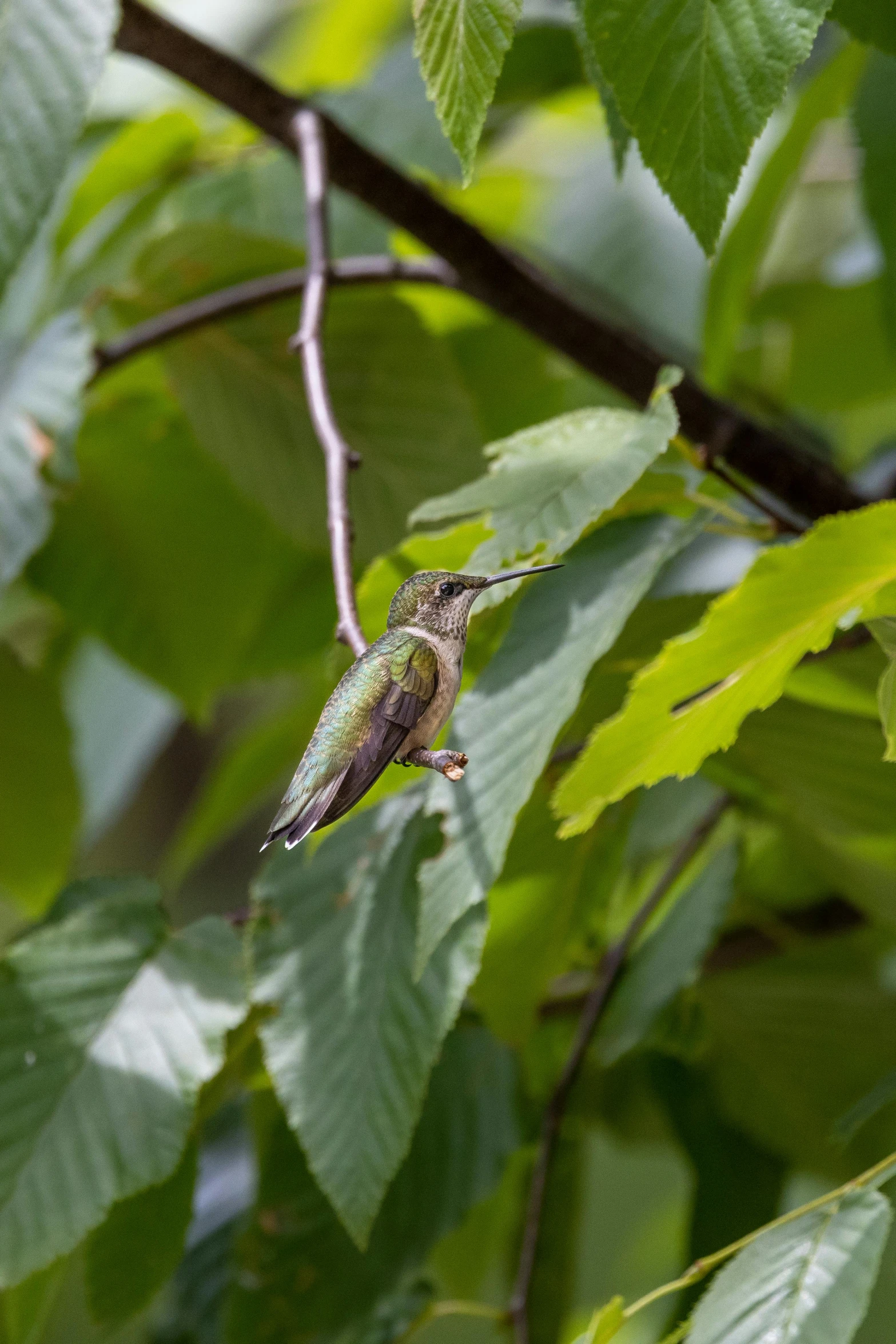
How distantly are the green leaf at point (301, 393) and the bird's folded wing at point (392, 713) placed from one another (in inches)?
15.9

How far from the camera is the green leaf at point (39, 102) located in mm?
453

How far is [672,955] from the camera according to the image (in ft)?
2.05

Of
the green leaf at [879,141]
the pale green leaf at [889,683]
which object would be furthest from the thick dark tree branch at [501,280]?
the pale green leaf at [889,683]

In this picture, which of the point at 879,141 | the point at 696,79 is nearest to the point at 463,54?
the point at 696,79

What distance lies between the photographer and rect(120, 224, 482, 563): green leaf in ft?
2.28

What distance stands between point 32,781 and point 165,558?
6.3 inches

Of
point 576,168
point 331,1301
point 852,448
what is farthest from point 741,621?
point 852,448

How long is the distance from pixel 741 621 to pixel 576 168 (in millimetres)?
814

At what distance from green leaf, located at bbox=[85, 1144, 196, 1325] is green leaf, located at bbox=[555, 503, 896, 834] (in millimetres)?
308

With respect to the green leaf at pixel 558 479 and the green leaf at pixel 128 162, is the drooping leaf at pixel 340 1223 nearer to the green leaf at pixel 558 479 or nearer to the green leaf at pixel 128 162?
the green leaf at pixel 558 479

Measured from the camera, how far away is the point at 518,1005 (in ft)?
1.82

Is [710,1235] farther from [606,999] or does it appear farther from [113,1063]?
[113,1063]

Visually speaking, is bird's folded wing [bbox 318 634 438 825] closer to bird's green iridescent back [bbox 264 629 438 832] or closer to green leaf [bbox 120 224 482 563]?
bird's green iridescent back [bbox 264 629 438 832]

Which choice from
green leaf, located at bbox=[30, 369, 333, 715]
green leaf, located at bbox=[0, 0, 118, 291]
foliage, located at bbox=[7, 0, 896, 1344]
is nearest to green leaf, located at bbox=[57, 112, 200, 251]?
foliage, located at bbox=[7, 0, 896, 1344]
